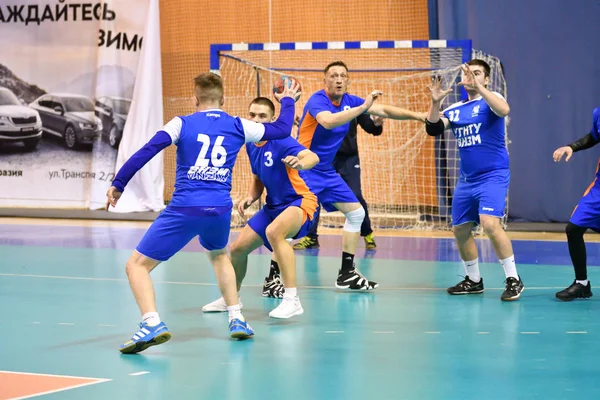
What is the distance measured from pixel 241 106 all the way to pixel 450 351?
418 inches

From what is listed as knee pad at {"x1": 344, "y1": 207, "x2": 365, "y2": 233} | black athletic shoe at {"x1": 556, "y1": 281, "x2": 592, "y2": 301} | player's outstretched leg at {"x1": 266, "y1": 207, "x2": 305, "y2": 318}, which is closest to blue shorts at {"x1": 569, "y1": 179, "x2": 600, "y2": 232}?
black athletic shoe at {"x1": 556, "y1": 281, "x2": 592, "y2": 301}

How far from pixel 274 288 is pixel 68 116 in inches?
406

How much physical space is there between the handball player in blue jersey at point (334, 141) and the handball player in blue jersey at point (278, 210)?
766 millimetres

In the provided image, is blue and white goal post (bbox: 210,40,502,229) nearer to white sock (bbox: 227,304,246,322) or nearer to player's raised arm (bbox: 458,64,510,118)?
player's raised arm (bbox: 458,64,510,118)

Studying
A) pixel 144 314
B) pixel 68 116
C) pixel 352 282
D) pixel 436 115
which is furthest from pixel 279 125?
pixel 68 116

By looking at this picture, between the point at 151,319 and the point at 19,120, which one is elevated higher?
the point at 19,120

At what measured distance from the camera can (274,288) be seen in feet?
25.1

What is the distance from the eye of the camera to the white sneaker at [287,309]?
661 cm

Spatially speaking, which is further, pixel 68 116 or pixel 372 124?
pixel 68 116

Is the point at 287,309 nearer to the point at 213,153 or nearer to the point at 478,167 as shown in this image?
the point at 213,153

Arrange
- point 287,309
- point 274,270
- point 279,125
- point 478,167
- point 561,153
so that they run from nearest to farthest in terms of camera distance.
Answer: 1. point 279,125
2. point 287,309
3. point 561,153
4. point 478,167
5. point 274,270

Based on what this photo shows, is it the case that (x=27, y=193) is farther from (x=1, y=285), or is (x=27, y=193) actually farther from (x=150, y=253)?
(x=150, y=253)

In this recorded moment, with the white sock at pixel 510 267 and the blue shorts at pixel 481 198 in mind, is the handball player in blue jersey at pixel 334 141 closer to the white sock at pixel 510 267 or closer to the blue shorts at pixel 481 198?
the blue shorts at pixel 481 198

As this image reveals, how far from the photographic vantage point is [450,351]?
557 cm
